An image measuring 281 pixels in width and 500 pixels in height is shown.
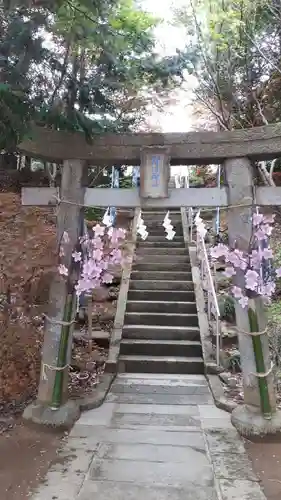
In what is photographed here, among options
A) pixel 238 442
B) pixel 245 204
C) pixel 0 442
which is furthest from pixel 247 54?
pixel 0 442

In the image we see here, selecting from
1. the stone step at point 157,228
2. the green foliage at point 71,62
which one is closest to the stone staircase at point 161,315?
the stone step at point 157,228

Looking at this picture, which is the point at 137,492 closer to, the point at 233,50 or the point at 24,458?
the point at 24,458

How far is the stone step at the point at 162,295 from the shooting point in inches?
295

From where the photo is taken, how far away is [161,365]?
602 cm

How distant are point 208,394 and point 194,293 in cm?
251

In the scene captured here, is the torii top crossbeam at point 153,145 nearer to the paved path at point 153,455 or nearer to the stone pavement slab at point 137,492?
the paved path at point 153,455

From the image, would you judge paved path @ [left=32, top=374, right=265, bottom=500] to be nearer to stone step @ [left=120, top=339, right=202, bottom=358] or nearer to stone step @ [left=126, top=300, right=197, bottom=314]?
stone step @ [left=120, top=339, right=202, bottom=358]

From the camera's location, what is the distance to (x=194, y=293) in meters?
7.50

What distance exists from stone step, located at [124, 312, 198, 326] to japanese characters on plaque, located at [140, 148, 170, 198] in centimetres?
317

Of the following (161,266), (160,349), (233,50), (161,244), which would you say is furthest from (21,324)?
(233,50)

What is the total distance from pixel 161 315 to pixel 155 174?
10.8ft

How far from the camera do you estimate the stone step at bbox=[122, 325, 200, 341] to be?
660 cm

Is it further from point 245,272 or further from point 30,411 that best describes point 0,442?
point 245,272

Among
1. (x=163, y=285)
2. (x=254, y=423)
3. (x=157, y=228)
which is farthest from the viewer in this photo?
(x=157, y=228)
